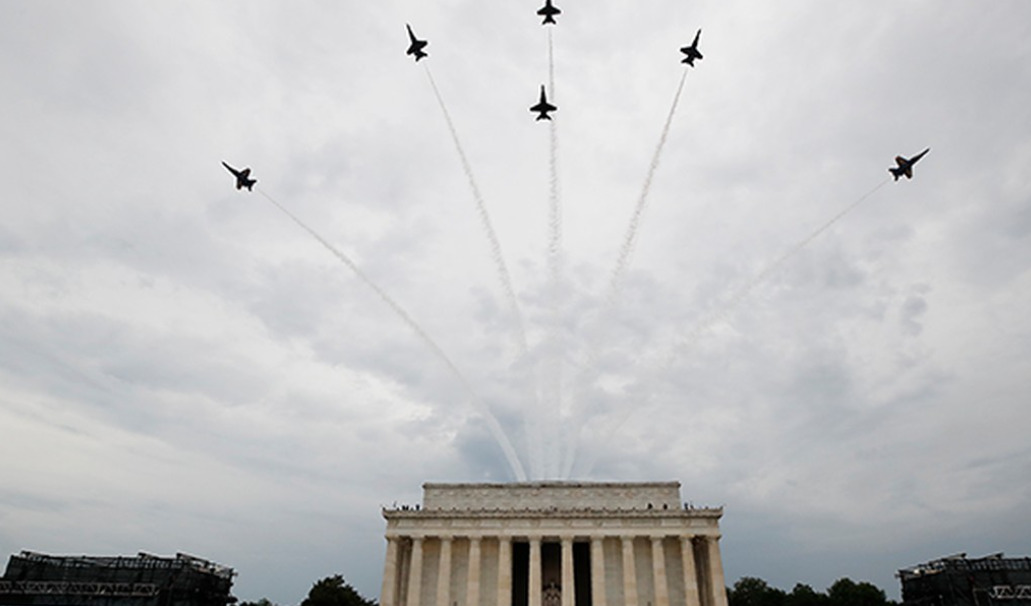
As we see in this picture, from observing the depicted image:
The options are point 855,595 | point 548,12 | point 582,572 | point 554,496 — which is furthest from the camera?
point 855,595

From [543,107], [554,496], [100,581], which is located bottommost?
[100,581]

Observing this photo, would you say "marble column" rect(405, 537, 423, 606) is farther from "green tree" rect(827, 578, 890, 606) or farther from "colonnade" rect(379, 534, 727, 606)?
"green tree" rect(827, 578, 890, 606)

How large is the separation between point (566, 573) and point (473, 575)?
7885 mm

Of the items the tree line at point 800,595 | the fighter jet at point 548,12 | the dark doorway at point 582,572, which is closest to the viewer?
the fighter jet at point 548,12

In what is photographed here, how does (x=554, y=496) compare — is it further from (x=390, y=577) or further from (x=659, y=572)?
(x=390, y=577)

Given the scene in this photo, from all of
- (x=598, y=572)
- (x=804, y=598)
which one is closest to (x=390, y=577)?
(x=598, y=572)

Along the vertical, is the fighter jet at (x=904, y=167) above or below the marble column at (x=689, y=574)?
above

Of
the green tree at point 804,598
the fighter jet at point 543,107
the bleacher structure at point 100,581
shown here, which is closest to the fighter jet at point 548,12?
the fighter jet at point 543,107

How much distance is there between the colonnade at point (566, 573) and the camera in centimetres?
5188

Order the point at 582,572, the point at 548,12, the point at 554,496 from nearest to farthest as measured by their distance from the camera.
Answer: the point at 548,12 → the point at 554,496 → the point at 582,572

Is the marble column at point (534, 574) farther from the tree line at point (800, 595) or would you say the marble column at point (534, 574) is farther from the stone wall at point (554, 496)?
the tree line at point (800, 595)

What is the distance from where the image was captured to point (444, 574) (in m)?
52.6

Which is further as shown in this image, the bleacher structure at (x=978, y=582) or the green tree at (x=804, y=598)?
the green tree at (x=804, y=598)

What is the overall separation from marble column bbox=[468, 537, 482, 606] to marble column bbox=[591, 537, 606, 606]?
9827 mm
